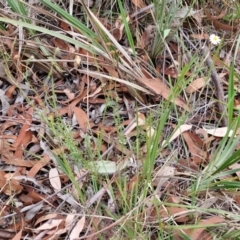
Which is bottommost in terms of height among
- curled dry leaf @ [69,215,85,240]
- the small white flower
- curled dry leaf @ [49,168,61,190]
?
curled dry leaf @ [69,215,85,240]

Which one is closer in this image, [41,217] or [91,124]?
[41,217]

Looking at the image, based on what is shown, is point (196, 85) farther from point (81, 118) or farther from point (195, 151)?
point (81, 118)

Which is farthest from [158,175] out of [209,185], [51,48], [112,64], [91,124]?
[51,48]

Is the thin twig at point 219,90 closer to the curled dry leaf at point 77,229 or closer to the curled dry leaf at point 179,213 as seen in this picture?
the curled dry leaf at point 179,213

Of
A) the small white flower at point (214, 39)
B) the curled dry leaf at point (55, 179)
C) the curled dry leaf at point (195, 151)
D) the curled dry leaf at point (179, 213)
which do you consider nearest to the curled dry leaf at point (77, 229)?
the curled dry leaf at point (55, 179)

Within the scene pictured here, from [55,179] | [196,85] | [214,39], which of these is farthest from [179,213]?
[214,39]

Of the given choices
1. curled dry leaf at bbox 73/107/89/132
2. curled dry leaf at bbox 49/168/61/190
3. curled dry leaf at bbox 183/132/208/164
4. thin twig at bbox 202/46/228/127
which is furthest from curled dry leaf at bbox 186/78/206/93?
curled dry leaf at bbox 49/168/61/190

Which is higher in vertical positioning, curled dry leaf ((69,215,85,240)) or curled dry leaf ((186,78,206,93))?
curled dry leaf ((186,78,206,93))

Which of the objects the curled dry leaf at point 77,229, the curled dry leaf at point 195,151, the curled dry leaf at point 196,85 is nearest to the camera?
the curled dry leaf at point 77,229

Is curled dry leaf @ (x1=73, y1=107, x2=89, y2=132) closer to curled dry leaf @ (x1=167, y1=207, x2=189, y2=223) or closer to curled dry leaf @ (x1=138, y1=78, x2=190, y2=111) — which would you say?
curled dry leaf @ (x1=138, y1=78, x2=190, y2=111)

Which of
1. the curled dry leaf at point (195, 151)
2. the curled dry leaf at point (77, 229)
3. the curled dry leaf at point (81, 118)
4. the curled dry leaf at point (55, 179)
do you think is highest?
the curled dry leaf at point (195, 151)

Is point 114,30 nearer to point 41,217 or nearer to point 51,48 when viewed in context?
point 51,48
